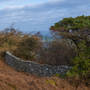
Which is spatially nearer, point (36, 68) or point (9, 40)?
point (36, 68)

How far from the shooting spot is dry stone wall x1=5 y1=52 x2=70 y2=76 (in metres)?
8.61

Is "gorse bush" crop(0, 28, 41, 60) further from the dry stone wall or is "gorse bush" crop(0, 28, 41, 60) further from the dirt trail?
the dirt trail

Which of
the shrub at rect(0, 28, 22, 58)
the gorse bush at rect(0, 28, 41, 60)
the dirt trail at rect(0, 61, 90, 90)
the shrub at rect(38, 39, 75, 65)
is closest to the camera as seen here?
the dirt trail at rect(0, 61, 90, 90)

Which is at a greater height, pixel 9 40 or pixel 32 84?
pixel 9 40

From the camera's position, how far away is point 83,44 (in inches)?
336

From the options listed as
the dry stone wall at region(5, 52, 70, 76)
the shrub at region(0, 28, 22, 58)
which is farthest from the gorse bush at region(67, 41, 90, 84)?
the shrub at region(0, 28, 22, 58)

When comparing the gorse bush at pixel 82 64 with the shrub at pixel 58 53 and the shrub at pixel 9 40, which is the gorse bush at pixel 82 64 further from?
the shrub at pixel 9 40

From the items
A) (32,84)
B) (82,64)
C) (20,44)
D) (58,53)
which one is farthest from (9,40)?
(32,84)

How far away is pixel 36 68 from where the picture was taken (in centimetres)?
949

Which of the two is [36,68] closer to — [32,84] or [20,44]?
[32,84]

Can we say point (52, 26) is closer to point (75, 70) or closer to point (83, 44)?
point (83, 44)

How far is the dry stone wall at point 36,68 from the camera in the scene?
861 cm

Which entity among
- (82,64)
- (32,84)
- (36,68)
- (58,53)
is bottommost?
(36,68)

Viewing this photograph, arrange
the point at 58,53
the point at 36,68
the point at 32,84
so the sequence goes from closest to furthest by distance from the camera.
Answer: the point at 32,84 < the point at 58,53 < the point at 36,68
